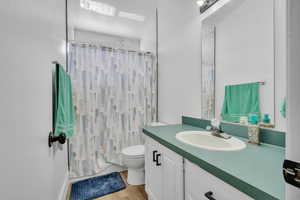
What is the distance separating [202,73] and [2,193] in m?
1.65

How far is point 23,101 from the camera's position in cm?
66

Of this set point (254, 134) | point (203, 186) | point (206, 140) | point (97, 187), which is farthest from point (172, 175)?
point (97, 187)

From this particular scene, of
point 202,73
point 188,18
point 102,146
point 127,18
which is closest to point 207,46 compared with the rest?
point 202,73

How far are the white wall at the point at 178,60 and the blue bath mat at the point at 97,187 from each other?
113 centimetres

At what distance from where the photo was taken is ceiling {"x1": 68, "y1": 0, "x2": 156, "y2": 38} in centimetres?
214

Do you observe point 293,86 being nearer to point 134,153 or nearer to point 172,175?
point 172,175

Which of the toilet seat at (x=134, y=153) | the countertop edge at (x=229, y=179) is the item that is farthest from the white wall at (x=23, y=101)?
the toilet seat at (x=134, y=153)

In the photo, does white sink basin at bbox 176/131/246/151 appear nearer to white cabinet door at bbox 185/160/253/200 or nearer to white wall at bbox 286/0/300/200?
white cabinet door at bbox 185/160/253/200

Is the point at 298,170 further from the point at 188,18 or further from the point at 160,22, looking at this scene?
the point at 160,22

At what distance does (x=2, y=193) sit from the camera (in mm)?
498

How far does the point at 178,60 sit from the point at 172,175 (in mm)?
1458

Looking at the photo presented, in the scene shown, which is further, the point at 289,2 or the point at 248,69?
the point at 248,69

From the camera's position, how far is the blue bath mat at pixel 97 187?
66.0 inches

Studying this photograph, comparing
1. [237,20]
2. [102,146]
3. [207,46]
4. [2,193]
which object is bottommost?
[102,146]
